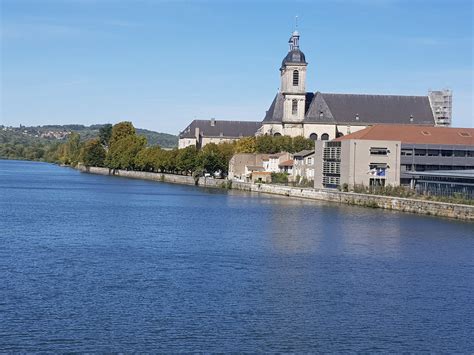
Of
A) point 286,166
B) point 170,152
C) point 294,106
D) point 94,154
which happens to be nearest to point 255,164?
point 286,166

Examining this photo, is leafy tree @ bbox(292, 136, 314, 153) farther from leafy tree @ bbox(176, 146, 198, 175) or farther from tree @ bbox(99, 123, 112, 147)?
tree @ bbox(99, 123, 112, 147)

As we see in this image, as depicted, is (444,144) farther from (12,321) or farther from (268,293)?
(12,321)

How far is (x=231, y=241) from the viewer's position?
33219mm

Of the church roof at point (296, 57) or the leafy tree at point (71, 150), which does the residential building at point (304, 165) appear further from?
the leafy tree at point (71, 150)

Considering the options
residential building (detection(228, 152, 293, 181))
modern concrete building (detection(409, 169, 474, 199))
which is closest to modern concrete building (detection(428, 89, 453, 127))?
residential building (detection(228, 152, 293, 181))

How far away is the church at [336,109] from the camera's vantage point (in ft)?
302

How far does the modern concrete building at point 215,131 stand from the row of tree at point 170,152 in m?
8.35

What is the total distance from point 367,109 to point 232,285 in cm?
7297

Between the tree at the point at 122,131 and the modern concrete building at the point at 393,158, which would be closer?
the modern concrete building at the point at 393,158

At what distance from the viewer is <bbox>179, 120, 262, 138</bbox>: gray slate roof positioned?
391 ft

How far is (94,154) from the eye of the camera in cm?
12338

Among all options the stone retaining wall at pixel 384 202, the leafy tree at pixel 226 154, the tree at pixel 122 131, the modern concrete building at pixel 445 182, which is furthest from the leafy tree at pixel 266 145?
the tree at pixel 122 131

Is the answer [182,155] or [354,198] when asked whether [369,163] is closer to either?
[354,198]

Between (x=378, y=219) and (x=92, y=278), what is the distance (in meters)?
24.8
